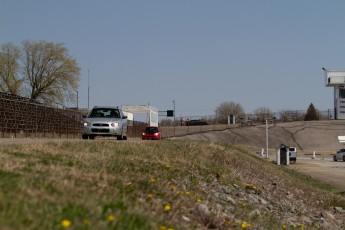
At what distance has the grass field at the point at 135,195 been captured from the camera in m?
5.07

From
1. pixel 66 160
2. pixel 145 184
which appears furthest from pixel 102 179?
pixel 66 160

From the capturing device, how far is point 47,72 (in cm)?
8438

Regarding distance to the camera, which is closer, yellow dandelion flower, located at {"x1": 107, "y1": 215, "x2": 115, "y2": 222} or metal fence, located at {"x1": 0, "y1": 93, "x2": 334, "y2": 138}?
yellow dandelion flower, located at {"x1": 107, "y1": 215, "x2": 115, "y2": 222}

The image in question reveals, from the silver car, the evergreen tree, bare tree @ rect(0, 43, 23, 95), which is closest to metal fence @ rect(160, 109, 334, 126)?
the evergreen tree

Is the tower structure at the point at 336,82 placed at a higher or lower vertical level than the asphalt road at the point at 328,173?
higher

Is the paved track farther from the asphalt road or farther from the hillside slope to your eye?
the asphalt road

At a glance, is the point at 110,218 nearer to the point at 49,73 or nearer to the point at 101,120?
the point at 101,120

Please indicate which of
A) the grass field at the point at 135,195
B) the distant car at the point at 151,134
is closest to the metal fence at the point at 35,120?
the distant car at the point at 151,134

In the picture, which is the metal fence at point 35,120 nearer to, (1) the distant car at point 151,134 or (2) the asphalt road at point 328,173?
(1) the distant car at point 151,134

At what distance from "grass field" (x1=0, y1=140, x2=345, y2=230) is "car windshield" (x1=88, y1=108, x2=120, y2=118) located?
12995 mm

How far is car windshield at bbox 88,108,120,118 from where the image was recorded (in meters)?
26.5

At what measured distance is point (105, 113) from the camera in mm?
26531

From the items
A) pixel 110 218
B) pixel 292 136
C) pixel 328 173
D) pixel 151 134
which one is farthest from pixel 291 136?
pixel 110 218

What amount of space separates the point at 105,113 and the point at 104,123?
1079 mm
